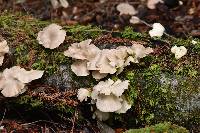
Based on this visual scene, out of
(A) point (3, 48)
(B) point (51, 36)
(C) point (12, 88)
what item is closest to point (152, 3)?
(B) point (51, 36)

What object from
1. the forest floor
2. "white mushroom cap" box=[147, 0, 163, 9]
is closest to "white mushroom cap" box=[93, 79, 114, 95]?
the forest floor

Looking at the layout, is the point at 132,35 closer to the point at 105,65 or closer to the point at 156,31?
the point at 156,31

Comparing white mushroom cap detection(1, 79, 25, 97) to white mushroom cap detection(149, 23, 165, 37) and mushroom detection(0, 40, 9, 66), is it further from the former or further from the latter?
white mushroom cap detection(149, 23, 165, 37)

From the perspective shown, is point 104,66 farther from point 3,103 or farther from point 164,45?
point 3,103

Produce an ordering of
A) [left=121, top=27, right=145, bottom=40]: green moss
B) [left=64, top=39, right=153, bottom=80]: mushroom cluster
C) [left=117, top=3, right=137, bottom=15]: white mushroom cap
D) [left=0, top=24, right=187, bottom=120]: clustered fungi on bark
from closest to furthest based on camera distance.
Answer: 1. [left=0, top=24, right=187, bottom=120]: clustered fungi on bark
2. [left=64, top=39, right=153, bottom=80]: mushroom cluster
3. [left=121, top=27, right=145, bottom=40]: green moss
4. [left=117, top=3, right=137, bottom=15]: white mushroom cap

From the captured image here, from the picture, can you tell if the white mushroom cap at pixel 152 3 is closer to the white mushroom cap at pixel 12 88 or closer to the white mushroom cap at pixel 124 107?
the white mushroom cap at pixel 124 107
